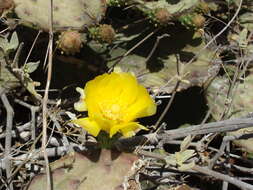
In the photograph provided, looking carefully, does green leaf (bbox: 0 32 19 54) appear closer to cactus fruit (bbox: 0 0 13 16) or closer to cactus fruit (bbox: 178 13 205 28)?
cactus fruit (bbox: 0 0 13 16)

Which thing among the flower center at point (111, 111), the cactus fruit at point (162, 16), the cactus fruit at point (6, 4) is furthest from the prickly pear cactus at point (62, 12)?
the flower center at point (111, 111)

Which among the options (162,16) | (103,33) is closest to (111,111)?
(103,33)

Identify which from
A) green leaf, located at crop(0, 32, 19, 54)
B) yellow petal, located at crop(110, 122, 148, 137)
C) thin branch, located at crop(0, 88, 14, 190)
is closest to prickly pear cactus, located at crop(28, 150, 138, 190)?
yellow petal, located at crop(110, 122, 148, 137)

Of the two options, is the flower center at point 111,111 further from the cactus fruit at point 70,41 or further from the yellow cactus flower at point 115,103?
the cactus fruit at point 70,41

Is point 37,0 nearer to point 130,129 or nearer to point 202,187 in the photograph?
point 130,129

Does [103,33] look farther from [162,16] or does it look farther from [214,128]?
[214,128]

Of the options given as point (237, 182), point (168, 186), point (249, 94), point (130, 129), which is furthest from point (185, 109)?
point (130, 129)

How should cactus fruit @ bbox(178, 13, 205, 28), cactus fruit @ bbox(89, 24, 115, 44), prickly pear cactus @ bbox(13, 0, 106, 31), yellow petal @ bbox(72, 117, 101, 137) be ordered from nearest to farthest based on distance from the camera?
yellow petal @ bbox(72, 117, 101, 137) → prickly pear cactus @ bbox(13, 0, 106, 31) → cactus fruit @ bbox(89, 24, 115, 44) → cactus fruit @ bbox(178, 13, 205, 28)
